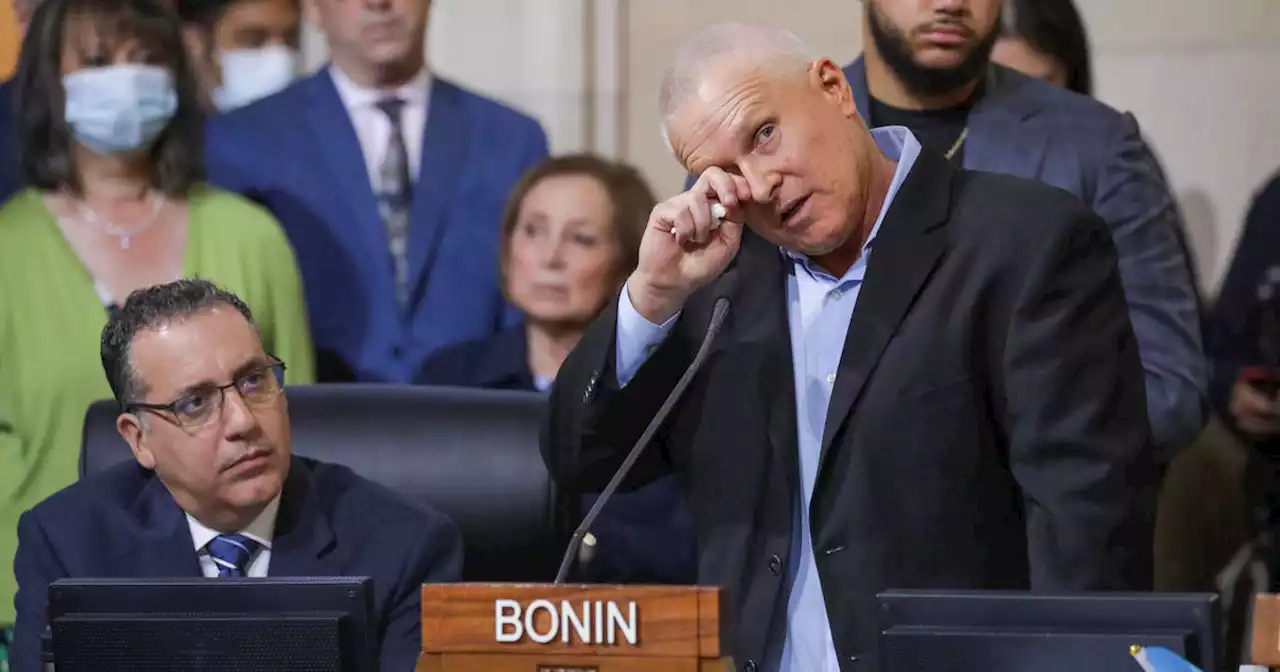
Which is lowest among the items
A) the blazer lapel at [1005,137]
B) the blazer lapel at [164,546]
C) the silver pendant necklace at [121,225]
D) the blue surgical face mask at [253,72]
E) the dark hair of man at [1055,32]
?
the blazer lapel at [164,546]

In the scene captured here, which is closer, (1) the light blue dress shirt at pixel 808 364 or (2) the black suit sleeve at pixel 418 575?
(1) the light blue dress shirt at pixel 808 364

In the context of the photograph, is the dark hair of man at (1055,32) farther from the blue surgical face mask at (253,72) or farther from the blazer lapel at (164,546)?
the blazer lapel at (164,546)

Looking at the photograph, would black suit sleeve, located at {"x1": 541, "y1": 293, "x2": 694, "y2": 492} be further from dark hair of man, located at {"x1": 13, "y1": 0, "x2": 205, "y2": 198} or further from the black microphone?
dark hair of man, located at {"x1": 13, "y1": 0, "x2": 205, "y2": 198}

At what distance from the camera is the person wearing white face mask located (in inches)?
147

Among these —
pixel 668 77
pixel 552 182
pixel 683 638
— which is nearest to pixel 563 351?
pixel 552 182

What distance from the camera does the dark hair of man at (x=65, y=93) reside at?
318 centimetres

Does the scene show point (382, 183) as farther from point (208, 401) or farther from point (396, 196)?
point (208, 401)

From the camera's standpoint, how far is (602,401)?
80.4 inches

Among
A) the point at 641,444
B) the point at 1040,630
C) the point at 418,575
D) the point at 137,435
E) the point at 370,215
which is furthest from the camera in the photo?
the point at 370,215

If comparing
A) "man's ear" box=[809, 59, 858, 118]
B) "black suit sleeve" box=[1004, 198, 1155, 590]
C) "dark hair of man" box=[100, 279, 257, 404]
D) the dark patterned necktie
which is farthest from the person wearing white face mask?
"black suit sleeve" box=[1004, 198, 1155, 590]

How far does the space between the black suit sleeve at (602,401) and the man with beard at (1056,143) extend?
2.32 ft

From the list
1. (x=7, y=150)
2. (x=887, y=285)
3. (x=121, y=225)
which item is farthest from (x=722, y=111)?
(x=7, y=150)

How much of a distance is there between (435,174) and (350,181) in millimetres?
153

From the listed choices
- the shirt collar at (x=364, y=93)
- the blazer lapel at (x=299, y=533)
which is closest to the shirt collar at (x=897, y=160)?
the blazer lapel at (x=299, y=533)
